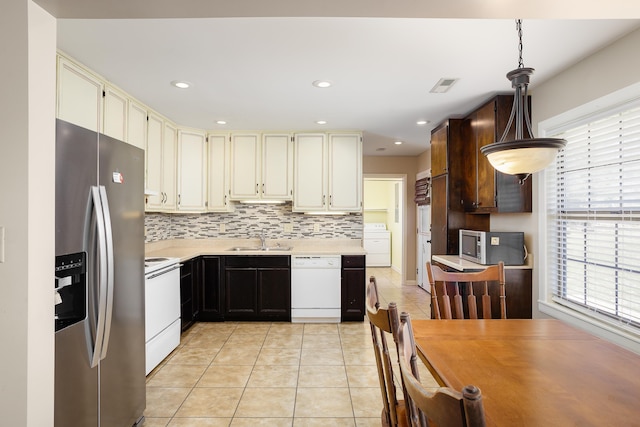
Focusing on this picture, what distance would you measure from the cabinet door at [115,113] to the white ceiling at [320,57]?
11 centimetres

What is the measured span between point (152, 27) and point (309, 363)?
2711mm

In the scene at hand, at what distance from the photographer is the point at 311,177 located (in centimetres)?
457

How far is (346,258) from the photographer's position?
165 inches

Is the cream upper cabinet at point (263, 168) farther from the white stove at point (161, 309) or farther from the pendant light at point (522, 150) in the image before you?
the pendant light at point (522, 150)

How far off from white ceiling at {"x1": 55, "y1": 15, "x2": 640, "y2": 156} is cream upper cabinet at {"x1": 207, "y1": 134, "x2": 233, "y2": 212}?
87cm

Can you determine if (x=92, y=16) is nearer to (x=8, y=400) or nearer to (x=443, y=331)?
(x=8, y=400)

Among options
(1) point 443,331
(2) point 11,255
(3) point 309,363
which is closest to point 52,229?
(2) point 11,255

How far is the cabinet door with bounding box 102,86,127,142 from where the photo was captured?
2.88 meters

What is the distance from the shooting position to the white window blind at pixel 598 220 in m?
2.17

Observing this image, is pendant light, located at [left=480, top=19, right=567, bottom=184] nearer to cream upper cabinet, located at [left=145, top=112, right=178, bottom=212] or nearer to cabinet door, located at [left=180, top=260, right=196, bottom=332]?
cream upper cabinet, located at [left=145, top=112, right=178, bottom=212]

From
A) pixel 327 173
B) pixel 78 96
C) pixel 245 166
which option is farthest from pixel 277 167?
Answer: pixel 78 96

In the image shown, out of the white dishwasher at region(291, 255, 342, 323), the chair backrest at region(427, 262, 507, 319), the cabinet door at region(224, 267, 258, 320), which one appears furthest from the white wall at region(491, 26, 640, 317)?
the cabinet door at region(224, 267, 258, 320)

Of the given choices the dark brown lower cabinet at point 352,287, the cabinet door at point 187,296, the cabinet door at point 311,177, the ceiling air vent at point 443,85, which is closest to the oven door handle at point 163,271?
the cabinet door at point 187,296

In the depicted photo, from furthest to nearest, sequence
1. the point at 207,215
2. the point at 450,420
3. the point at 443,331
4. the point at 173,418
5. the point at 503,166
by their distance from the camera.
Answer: the point at 207,215 → the point at 173,418 → the point at 443,331 → the point at 503,166 → the point at 450,420
